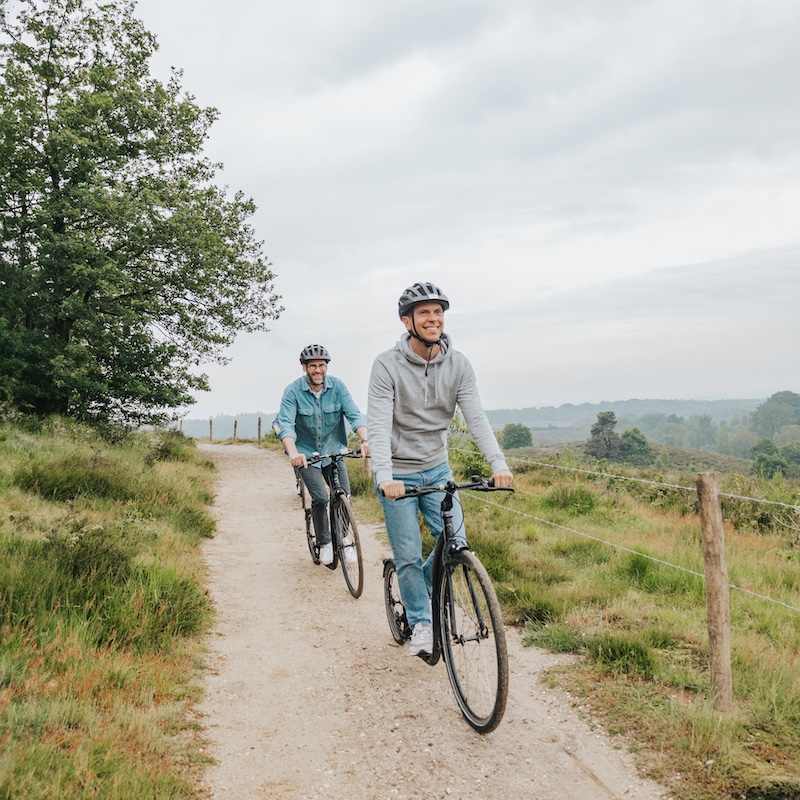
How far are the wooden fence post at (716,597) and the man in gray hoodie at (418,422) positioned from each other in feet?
4.76

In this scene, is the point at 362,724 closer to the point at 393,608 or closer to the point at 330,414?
the point at 393,608

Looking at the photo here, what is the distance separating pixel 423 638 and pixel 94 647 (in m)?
2.38

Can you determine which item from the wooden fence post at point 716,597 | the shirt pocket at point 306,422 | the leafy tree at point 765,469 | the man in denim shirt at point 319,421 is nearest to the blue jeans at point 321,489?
the man in denim shirt at point 319,421

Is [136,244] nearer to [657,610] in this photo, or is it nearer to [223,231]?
[223,231]

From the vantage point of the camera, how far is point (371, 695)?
4.48 meters

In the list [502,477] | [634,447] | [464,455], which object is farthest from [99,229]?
[634,447]

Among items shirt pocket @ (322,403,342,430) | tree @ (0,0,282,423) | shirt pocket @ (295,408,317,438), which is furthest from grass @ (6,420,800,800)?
tree @ (0,0,282,423)

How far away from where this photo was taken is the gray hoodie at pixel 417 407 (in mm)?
4145

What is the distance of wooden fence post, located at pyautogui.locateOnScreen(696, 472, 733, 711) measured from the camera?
399 centimetres

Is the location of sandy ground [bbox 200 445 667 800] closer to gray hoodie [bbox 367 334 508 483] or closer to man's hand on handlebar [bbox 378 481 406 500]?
man's hand on handlebar [bbox 378 481 406 500]

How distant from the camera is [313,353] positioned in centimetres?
724

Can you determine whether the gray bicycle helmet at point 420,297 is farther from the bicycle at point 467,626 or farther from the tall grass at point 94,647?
the tall grass at point 94,647

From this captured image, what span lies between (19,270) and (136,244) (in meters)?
3.30

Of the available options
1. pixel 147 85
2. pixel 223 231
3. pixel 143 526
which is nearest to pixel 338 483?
pixel 143 526
